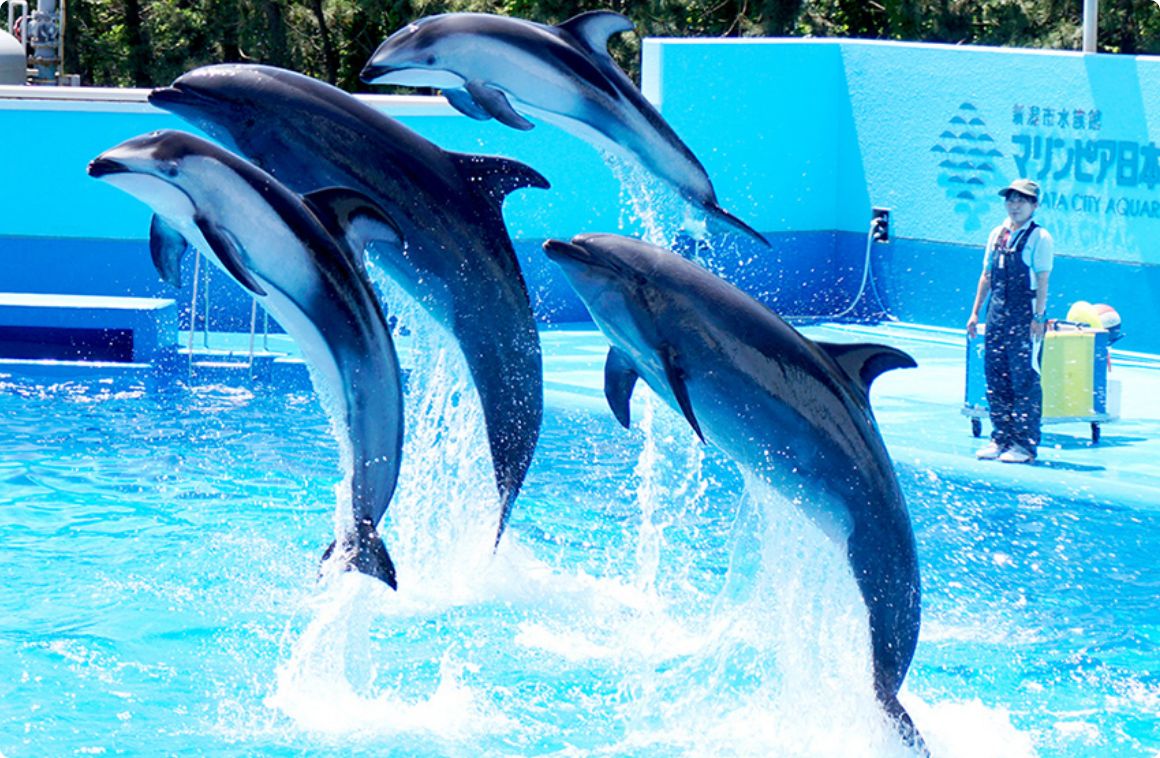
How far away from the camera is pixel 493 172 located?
21.5 feet

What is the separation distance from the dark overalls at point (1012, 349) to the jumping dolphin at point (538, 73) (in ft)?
15.0

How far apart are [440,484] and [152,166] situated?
370 cm

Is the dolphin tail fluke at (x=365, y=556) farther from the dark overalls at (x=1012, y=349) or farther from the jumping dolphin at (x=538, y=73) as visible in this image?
the dark overalls at (x=1012, y=349)

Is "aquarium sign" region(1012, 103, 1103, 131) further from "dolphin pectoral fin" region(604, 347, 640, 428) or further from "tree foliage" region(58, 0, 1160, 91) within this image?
"dolphin pectoral fin" region(604, 347, 640, 428)

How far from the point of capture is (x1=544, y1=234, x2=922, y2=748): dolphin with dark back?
5.51m

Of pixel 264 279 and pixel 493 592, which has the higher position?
pixel 264 279

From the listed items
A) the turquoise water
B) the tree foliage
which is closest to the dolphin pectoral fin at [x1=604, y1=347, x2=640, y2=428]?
the turquoise water

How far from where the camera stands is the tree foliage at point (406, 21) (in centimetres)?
2423

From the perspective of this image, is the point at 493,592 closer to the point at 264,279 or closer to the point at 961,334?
the point at 264,279

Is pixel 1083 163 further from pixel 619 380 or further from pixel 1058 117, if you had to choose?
pixel 619 380

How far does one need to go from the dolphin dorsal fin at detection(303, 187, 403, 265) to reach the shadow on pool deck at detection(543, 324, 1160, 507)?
5497 mm

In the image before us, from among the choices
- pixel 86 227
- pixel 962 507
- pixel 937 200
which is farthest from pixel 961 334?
pixel 86 227

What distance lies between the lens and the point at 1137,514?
10047 mm

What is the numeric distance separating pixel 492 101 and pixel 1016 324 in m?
5.17
